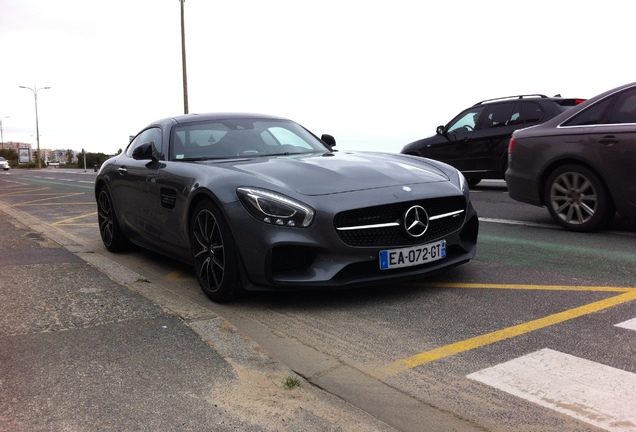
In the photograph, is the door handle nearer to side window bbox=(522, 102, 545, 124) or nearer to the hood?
the hood

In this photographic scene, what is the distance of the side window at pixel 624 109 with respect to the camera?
683 cm

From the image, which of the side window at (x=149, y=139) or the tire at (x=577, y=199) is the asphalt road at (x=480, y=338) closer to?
the tire at (x=577, y=199)

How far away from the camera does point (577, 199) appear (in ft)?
23.9

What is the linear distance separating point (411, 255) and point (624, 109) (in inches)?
150

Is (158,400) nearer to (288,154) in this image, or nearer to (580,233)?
(288,154)

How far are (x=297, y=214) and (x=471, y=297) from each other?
1352mm

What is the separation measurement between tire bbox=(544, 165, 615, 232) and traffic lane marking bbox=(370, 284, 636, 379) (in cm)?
256

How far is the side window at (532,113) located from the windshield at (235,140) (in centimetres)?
759

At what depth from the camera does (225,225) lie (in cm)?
447

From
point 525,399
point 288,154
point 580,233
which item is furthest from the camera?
point 580,233

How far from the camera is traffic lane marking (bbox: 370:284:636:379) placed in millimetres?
3299

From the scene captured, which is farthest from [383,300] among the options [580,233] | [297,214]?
[580,233]

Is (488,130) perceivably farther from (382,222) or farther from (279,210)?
(279,210)

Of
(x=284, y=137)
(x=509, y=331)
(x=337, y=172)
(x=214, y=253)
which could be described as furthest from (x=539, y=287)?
(x=284, y=137)
